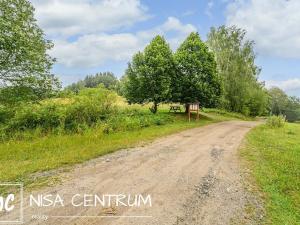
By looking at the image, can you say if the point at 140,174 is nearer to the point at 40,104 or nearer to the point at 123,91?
the point at 40,104

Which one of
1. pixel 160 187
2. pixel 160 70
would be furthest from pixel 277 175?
pixel 160 70

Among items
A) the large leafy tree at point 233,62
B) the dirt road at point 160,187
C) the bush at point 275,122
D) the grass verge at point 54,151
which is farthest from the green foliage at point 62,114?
the large leafy tree at point 233,62

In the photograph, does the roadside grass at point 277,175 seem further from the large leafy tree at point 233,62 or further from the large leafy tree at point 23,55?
the large leafy tree at point 233,62

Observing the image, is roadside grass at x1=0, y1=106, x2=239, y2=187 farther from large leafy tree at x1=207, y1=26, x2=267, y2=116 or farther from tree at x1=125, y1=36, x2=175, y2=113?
large leafy tree at x1=207, y1=26, x2=267, y2=116

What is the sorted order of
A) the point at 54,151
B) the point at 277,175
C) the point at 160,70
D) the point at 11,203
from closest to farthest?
the point at 11,203
the point at 277,175
the point at 54,151
the point at 160,70

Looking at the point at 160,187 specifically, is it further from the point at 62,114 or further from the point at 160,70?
the point at 160,70

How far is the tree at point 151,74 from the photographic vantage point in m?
26.9

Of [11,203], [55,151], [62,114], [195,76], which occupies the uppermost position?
[195,76]

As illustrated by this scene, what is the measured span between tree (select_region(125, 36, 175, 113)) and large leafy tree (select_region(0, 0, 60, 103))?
8.09 meters

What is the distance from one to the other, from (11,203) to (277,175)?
7978 mm

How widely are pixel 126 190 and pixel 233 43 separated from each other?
124 feet

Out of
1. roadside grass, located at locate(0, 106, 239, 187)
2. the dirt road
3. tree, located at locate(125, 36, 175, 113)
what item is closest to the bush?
tree, located at locate(125, 36, 175, 113)

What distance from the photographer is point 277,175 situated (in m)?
9.30

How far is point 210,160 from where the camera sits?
11.2 meters
